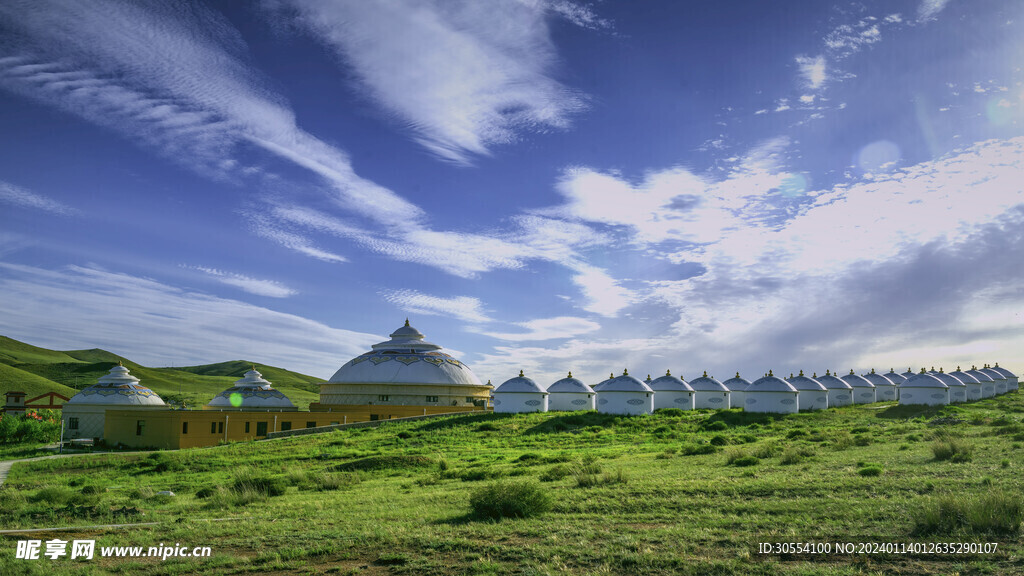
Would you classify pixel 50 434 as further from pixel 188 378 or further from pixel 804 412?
pixel 188 378

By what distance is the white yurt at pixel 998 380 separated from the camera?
92500mm

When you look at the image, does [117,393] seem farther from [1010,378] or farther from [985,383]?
[1010,378]

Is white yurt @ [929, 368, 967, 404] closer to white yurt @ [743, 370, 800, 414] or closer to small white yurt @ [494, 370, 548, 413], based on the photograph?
white yurt @ [743, 370, 800, 414]

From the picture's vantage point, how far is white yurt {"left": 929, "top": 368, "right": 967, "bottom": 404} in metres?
73.2

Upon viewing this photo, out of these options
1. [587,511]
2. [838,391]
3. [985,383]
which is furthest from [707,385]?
[587,511]

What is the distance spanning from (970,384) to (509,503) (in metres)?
85.9

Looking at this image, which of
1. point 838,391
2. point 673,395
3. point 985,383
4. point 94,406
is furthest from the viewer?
point 985,383

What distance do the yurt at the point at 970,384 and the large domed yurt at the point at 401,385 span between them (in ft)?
188

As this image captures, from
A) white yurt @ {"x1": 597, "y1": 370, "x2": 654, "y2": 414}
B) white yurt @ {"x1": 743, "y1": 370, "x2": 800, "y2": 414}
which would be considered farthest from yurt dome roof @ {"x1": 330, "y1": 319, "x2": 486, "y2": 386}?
white yurt @ {"x1": 743, "y1": 370, "x2": 800, "y2": 414}

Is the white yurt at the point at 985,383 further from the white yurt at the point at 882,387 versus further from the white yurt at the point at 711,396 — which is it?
the white yurt at the point at 711,396

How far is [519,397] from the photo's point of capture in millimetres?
55125

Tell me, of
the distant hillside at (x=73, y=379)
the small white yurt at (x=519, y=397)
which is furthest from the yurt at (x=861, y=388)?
the distant hillside at (x=73, y=379)

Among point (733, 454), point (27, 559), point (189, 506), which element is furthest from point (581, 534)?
point (733, 454)

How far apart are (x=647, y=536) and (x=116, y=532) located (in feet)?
34.5
